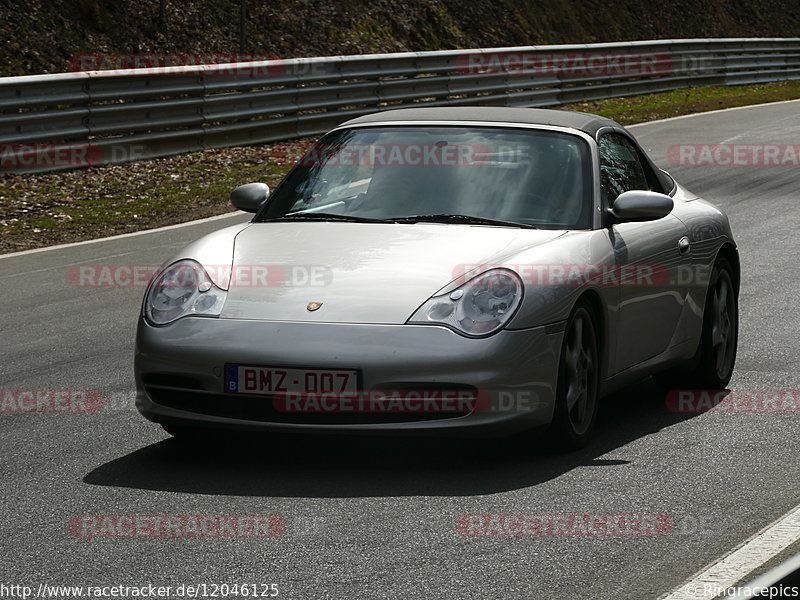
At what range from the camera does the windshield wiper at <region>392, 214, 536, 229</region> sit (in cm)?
656

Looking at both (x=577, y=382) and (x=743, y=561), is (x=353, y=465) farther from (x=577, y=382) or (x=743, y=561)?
(x=743, y=561)

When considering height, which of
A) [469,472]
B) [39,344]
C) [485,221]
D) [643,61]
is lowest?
[643,61]

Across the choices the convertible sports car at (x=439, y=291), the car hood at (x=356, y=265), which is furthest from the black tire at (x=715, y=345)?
the car hood at (x=356, y=265)

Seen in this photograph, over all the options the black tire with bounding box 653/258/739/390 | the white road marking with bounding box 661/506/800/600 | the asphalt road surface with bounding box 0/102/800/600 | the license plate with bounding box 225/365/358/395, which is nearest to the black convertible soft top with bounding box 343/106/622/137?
the black tire with bounding box 653/258/739/390

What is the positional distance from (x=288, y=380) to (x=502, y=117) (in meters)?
2.12

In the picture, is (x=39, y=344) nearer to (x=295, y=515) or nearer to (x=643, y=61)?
(x=295, y=515)

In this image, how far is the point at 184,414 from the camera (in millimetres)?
5977

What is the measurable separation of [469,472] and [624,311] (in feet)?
4.02

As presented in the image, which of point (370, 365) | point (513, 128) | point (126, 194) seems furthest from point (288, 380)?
point (126, 194)

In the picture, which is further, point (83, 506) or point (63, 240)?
point (63, 240)

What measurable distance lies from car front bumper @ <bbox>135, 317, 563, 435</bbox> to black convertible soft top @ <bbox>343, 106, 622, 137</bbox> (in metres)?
1.54

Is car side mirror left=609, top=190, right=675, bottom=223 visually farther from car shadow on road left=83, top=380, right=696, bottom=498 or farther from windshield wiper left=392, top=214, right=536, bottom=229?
car shadow on road left=83, top=380, right=696, bottom=498

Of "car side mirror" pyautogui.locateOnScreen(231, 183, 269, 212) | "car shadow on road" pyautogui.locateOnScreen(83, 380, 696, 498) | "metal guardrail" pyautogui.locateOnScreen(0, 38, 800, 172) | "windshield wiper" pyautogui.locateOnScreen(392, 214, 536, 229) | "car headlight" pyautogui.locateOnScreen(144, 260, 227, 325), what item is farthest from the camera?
"metal guardrail" pyautogui.locateOnScreen(0, 38, 800, 172)

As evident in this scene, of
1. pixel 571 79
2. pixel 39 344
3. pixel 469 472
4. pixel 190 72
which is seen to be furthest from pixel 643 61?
pixel 469 472
